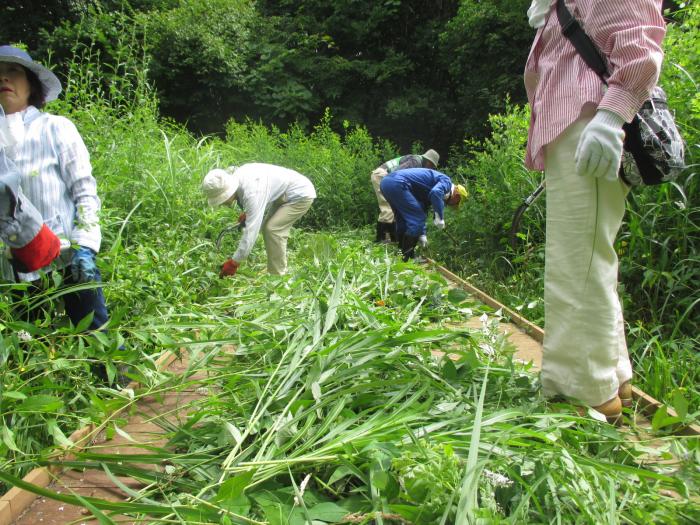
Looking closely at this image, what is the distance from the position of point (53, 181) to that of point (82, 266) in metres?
0.42

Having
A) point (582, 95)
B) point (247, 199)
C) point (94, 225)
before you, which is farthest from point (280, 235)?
point (582, 95)

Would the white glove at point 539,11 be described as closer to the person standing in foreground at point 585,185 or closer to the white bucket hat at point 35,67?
the person standing in foreground at point 585,185

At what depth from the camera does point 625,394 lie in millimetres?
2232

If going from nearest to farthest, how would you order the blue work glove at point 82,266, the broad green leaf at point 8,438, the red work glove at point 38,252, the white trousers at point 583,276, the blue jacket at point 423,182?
the broad green leaf at point 8,438, the white trousers at point 583,276, the red work glove at point 38,252, the blue work glove at point 82,266, the blue jacket at point 423,182

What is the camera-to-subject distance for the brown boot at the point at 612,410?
2.00 meters

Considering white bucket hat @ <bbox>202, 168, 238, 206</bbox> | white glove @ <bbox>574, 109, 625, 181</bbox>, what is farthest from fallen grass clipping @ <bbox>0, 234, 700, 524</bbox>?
white bucket hat @ <bbox>202, 168, 238, 206</bbox>

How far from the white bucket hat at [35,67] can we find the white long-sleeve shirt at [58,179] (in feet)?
0.50

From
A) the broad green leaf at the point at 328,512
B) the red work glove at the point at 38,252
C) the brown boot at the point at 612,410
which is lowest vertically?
the brown boot at the point at 612,410

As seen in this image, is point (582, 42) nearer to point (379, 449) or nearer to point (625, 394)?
point (625, 394)

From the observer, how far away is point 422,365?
2020 mm

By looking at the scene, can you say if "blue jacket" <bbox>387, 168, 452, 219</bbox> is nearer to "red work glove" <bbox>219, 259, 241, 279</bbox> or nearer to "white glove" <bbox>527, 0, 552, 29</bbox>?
"red work glove" <bbox>219, 259, 241, 279</bbox>

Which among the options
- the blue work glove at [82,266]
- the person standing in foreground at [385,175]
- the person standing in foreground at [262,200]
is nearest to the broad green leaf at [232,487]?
the blue work glove at [82,266]

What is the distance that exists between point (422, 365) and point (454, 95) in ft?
56.1

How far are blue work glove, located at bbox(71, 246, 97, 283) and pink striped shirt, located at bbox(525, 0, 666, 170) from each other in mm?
1957
